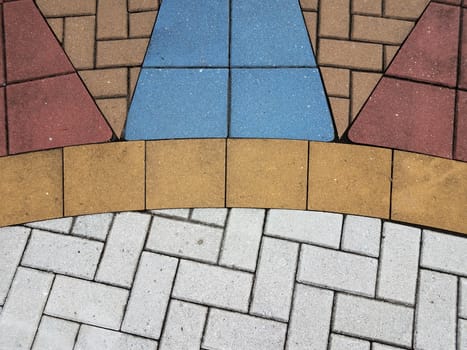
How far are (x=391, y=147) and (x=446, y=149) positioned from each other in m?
0.29

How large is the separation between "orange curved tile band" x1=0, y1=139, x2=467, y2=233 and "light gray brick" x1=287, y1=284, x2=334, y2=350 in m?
0.43

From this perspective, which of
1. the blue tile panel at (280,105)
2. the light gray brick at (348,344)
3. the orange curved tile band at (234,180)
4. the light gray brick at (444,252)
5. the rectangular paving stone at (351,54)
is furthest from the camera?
the rectangular paving stone at (351,54)

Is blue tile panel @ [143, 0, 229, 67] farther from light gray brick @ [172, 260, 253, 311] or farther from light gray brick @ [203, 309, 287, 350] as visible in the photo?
light gray brick @ [203, 309, 287, 350]

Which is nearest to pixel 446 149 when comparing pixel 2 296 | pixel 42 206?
pixel 42 206

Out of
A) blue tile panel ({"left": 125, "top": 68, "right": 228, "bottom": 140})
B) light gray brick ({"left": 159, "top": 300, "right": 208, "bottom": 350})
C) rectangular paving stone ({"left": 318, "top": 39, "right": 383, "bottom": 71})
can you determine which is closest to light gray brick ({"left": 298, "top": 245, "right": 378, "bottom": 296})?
light gray brick ({"left": 159, "top": 300, "right": 208, "bottom": 350})

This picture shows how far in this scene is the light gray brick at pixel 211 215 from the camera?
102 inches

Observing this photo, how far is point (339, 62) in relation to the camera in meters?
2.79

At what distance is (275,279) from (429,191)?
2.97 feet

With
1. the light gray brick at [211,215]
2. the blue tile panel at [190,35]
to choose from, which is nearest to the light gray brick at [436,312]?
the light gray brick at [211,215]

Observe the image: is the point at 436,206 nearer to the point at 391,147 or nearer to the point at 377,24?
the point at 391,147

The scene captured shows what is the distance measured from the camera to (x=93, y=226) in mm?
2596

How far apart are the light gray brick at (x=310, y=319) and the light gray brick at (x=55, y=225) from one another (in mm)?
1201

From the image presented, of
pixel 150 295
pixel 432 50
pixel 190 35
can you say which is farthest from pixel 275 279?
pixel 432 50

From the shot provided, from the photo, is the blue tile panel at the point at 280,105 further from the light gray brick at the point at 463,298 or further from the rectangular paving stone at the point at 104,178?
the light gray brick at the point at 463,298
